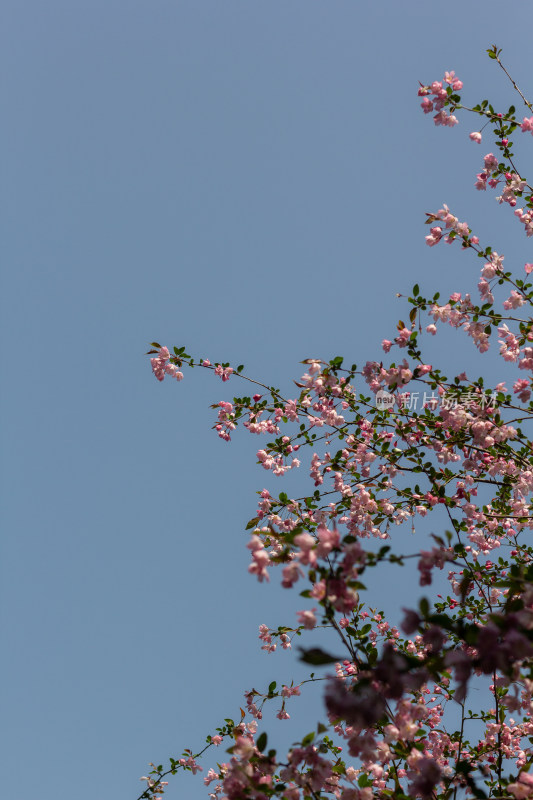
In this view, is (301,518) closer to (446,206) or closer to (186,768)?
(446,206)

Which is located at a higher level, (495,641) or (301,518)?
(301,518)

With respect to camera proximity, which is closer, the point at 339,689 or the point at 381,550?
the point at 339,689

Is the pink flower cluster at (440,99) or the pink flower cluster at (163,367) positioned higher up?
the pink flower cluster at (440,99)

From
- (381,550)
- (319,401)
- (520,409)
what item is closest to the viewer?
(381,550)

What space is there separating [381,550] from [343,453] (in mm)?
3257

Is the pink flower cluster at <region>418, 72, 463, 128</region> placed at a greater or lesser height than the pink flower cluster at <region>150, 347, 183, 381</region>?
greater

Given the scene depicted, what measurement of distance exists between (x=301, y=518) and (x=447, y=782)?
248 cm

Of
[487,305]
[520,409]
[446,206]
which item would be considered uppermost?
[446,206]

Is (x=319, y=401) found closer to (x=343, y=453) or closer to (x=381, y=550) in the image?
(x=343, y=453)

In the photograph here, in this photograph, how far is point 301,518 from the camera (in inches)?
219

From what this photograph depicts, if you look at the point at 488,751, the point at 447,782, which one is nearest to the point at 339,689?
the point at 447,782

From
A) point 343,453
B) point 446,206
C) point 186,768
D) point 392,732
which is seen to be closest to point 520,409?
point 343,453

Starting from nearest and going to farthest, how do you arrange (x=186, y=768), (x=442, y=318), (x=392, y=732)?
(x=392, y=732)
(x=442, y=318)
(x=186, y=768)

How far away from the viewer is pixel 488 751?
522 centimetres
